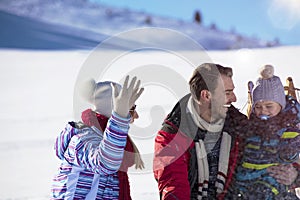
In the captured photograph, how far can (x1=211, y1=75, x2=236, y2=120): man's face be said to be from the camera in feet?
6.93

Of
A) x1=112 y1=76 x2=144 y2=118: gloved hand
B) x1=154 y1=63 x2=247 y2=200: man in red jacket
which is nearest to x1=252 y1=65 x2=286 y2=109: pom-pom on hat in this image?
x1=154 y1=63 x2=247 y2=200: man in red jacket

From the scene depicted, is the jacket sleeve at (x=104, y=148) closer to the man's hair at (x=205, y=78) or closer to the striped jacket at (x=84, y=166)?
the striped jacket at (x=84, y=166)

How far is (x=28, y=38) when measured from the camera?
1997cm

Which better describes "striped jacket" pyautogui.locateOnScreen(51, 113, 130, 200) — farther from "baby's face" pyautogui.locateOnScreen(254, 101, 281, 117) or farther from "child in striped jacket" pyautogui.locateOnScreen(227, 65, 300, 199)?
"baby's face" pyautogui.locateOnScreen(254, 101, 281, 117)

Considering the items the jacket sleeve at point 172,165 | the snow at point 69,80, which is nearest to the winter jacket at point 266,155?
the jacket sleeve at point 172,165

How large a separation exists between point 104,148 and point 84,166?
0.21 metres

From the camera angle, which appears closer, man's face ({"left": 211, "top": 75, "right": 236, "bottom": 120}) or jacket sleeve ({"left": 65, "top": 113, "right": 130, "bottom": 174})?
jacket sleeve ({"left": 65, "top": 113, "right": 130, "bottom": 174})

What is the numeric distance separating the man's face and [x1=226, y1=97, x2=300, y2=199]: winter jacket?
0.55 feet

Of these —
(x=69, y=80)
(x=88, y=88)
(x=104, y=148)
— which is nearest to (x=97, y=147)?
(x=104, y=148)

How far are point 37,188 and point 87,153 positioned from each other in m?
2.22

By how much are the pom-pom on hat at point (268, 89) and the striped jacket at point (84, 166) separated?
2.42ft

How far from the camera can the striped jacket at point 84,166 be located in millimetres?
1783

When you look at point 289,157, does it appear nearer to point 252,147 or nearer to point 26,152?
point 252,147

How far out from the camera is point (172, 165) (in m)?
2.05
